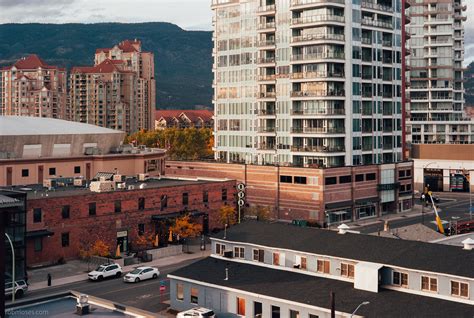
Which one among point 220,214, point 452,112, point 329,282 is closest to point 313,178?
point 220,214

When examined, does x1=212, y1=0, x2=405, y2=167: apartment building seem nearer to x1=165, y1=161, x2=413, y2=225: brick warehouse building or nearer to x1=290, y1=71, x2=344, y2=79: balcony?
x1=290, y1=71, x2=344, y2=79: balcony

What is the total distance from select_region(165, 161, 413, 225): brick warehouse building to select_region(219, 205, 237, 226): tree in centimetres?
1860

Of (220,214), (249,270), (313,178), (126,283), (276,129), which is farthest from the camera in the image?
(276,129)

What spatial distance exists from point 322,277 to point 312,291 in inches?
140

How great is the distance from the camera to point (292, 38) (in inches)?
4820

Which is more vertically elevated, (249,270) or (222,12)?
(222,12)

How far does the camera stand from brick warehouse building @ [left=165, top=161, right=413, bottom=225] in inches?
4557

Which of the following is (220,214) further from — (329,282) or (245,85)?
(329,282)

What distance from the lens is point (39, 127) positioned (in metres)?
115

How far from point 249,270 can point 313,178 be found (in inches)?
2231

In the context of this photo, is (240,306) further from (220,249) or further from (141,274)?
(141,274)

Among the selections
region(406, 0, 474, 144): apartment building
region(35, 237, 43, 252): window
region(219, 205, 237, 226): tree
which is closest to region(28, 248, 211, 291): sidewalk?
region(35, 237, 43, 252): window

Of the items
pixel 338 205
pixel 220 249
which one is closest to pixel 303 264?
pixel 220 249

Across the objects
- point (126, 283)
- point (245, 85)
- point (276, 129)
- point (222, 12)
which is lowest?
point (126, 283)
